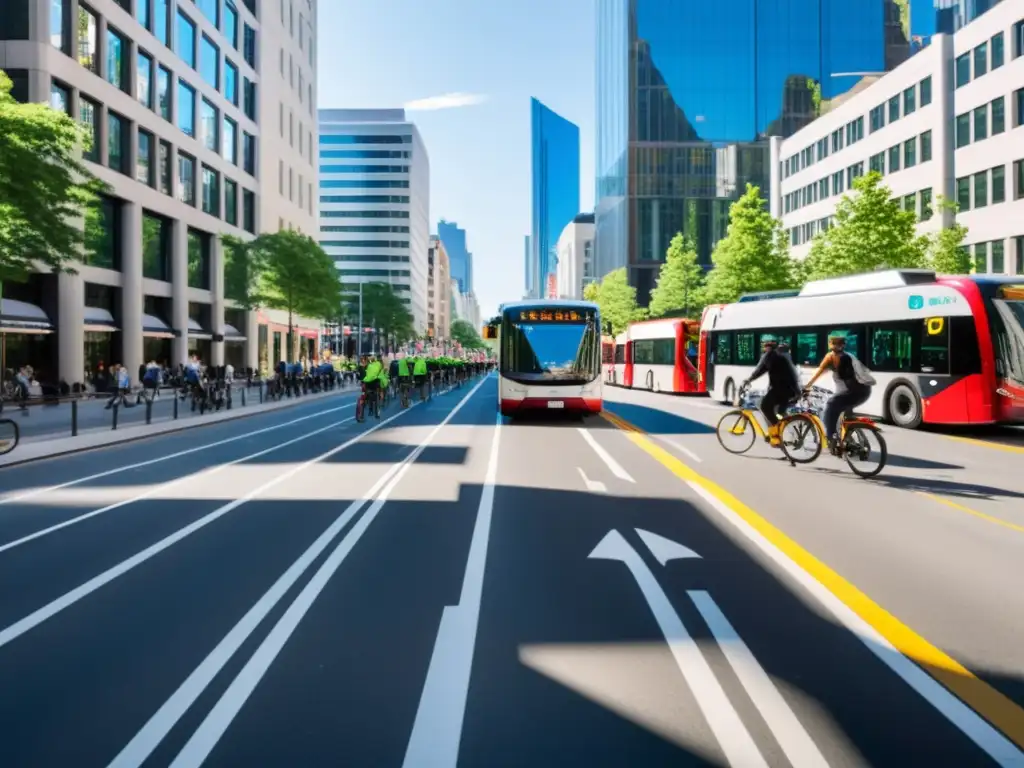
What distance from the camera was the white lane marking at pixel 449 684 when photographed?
3.71 m

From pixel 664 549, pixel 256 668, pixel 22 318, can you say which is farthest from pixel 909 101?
pixel 256 668

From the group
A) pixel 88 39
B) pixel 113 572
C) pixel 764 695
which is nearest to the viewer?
pixel 764 695

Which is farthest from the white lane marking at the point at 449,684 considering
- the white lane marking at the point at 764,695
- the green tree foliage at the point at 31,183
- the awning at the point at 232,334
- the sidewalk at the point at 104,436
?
the awning at the point at 232,334

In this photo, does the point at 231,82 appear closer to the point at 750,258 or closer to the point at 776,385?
the point at 750,258

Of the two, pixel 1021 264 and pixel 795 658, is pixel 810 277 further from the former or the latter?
pixel 795 658

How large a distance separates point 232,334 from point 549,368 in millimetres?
40518

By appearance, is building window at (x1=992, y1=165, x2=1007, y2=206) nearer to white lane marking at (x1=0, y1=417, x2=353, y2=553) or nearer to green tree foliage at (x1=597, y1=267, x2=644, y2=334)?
white lane marking at (x1=0, y1=417, x2=353, y2=553)

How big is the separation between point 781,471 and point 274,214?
59.1m

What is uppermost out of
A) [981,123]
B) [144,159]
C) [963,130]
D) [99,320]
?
[963,130]

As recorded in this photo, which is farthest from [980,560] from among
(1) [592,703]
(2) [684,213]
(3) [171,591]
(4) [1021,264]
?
(2) [684,213]

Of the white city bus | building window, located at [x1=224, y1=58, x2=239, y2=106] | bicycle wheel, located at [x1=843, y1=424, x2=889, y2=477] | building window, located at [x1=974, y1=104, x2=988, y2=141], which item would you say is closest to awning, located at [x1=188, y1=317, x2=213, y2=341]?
building window, located at [x1=224, y1=58, x2=239, y2=106]

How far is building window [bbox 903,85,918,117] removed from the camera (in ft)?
173

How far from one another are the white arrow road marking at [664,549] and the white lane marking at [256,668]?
8.15 feet

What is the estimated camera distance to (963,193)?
155ft
